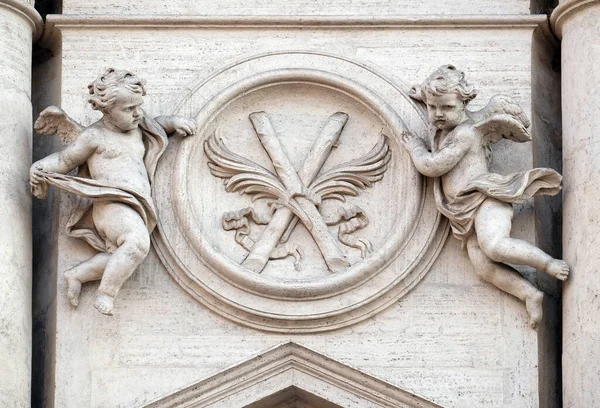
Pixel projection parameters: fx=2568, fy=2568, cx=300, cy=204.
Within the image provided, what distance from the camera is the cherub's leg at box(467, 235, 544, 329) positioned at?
524 inches

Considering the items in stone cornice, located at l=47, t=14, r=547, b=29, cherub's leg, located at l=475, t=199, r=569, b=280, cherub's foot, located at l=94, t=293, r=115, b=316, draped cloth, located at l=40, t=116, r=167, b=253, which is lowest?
cherub's foot, located at l=94, t=293, r=115, b=316

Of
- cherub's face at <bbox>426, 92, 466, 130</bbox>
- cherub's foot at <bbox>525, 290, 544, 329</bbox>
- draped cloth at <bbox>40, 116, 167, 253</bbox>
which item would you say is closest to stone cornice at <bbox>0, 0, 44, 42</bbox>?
draped cloth at <bbox>40, 116, 167, 253</bbox>

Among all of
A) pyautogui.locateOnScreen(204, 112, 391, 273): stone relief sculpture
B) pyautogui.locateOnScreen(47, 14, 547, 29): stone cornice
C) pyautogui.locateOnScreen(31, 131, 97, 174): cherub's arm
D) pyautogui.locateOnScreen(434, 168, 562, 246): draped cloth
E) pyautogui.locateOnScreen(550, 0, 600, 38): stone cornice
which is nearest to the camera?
pyautogui.locateOnScreen(434, 168, 562, 246): draped cloth

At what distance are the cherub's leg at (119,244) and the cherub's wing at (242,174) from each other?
0.59 m

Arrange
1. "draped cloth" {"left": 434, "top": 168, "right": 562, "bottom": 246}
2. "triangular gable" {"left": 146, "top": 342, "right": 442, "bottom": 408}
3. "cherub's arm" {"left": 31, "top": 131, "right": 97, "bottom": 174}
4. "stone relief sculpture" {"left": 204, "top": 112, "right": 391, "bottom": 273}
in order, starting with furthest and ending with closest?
"stone relief sculpture" {"left": 204, "top": 112, "right": 391, "bottom": 273}, "cherub's arm" {"left": 31, "top": 131, "right": 97, "bottom": 174}, "draped cloth" {"left": 434, "top": 168, "right": 562, "bottom": 246}, "triangular gable" {"left": 146, "top": 342, "right": 442, "bottom": 408}

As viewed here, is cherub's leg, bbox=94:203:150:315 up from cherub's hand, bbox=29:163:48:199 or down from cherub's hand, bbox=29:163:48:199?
down

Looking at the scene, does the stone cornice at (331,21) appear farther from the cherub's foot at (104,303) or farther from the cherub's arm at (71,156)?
the cherub's foot at (104,303)

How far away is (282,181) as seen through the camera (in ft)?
44.9

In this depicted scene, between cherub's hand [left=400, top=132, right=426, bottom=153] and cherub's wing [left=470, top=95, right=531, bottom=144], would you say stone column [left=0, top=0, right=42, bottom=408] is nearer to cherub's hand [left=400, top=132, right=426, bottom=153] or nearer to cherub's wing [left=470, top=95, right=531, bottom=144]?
cherub's hand [left=400, top=132, right=426, bottom=153]

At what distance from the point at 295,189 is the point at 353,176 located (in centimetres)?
33

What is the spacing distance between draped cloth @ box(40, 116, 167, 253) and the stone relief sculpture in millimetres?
324

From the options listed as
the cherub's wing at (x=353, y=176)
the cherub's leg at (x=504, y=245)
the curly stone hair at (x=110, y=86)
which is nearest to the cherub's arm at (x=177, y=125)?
the curly stone hair at (x=110, y=86)

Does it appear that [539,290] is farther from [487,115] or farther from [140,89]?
[140,89]

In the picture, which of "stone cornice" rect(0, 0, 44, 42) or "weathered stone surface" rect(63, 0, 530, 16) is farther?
"weathered stone surface" rect(63, 0, 530, 16)
